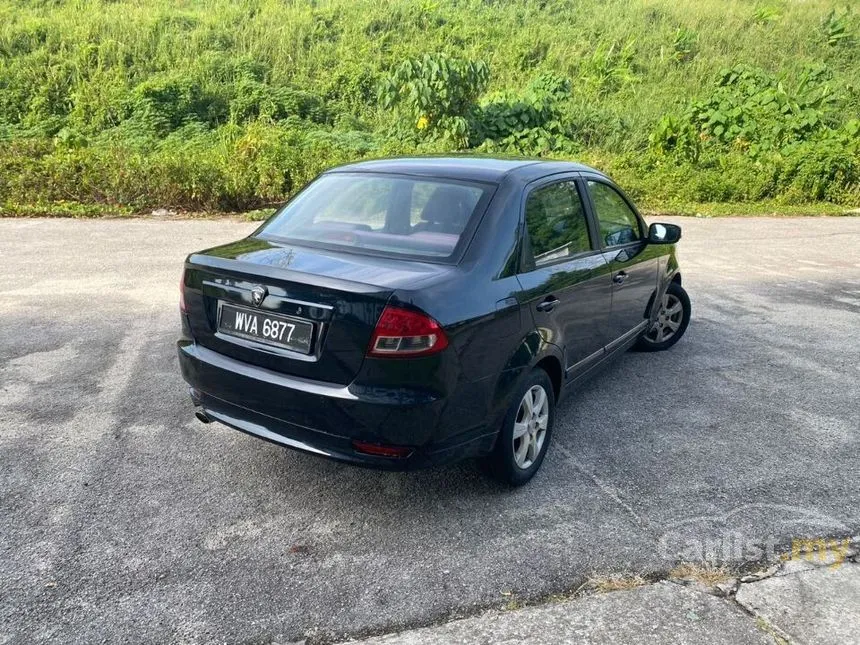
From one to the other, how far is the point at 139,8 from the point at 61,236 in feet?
62.9

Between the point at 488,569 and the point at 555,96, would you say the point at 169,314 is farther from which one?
the point at 555,96

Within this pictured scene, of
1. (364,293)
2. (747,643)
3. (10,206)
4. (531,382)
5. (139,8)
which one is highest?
(139,8)

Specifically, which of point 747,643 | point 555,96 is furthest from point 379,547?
point 555,96

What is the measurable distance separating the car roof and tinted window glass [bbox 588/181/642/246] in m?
0.28

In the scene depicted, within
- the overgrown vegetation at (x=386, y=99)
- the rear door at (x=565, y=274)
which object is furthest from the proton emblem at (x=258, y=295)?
the overgrown vegetation at (x=386, y=99)

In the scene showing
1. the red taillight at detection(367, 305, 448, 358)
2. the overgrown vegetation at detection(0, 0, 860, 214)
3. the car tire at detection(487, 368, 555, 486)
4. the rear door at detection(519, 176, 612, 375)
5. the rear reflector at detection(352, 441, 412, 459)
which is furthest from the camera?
the overgrown vegetation at detection(0, 0, 860, 214)

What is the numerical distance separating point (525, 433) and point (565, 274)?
918 millimetres

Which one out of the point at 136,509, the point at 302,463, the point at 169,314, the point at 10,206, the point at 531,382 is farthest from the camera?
the point at 10,206

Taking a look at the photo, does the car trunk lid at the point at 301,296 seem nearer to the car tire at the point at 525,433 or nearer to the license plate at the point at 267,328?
the license plate at the point at 267,328

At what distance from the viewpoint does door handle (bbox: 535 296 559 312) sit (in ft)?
12.2

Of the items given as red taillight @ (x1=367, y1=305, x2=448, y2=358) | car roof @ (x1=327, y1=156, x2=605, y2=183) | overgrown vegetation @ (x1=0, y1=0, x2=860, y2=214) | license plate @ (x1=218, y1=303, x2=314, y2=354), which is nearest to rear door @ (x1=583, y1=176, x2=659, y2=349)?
car roof @ (x1=327, y1=156, x2=605, y2=183)

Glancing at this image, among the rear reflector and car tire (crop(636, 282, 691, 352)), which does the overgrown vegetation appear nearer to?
car tire (crop(636, 282, 691, 352))

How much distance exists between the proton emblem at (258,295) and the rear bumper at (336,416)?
308 millimetres

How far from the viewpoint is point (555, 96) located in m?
21.1
